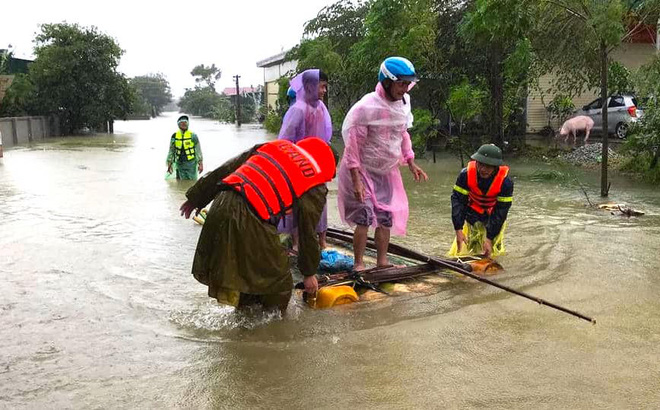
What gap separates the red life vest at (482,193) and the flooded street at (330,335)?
587 millimetres

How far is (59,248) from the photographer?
20.7 feet

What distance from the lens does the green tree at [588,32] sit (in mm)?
8219

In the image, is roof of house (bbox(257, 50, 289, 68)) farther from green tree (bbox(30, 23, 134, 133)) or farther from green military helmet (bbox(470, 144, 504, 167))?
green military helmet (bbox(470, 144, 504, 167))

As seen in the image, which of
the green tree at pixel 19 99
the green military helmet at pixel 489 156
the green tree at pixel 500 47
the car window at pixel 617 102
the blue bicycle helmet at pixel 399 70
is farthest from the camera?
the green tree at pixel 19 99

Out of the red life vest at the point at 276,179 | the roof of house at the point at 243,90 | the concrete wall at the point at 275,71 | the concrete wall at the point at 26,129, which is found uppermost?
the concrete wall at the point at 275,71

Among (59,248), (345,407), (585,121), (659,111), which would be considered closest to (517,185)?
(659,111)

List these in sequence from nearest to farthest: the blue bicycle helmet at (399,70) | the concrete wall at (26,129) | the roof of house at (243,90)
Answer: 1. the blue bicycle helmet at (399,70)
2. the concrete wall at (26,129)
3. the roof of house at (243,90)

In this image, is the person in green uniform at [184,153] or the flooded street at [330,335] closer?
the flooded street at [330,335]

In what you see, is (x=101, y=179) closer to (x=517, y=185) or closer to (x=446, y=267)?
(x=517, y=185)

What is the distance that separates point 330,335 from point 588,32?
840 cm

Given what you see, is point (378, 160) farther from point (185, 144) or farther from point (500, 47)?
point (500, 47)

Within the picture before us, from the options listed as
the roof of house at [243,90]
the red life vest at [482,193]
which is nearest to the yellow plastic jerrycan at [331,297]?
the red life vest at [482,193]

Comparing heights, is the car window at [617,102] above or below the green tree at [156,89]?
below

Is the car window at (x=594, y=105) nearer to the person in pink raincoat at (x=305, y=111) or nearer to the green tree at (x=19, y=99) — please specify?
the person in pink raincoat at (x=305, y=111)
